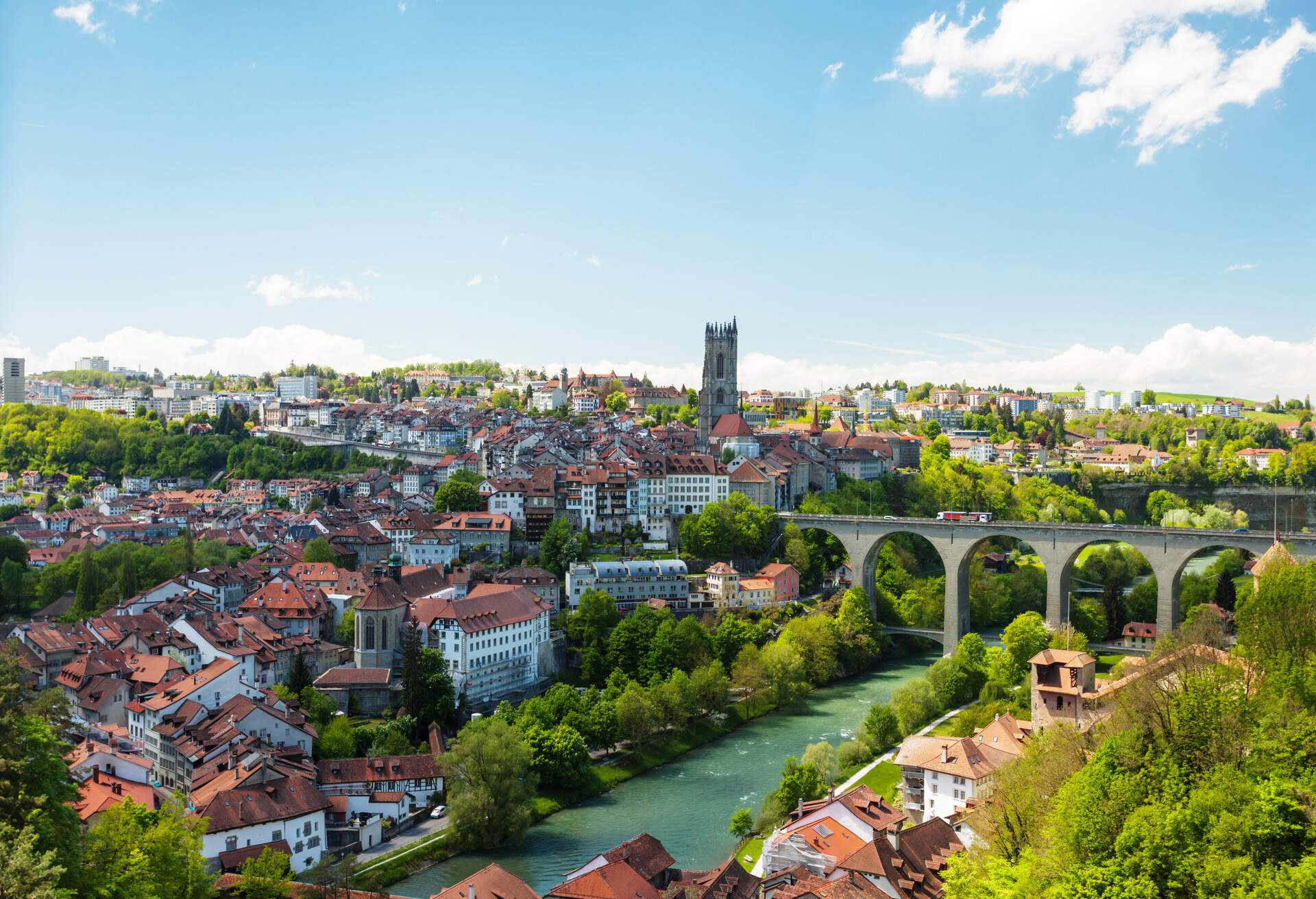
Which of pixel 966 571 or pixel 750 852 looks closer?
pixel 750 852

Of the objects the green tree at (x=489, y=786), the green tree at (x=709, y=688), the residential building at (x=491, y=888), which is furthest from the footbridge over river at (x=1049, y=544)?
the residential building at (x=491, y=888)

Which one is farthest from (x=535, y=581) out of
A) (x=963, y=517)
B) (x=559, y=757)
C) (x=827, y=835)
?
(x=827, y=835)

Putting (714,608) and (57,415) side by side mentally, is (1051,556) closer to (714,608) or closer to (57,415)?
(714,608)

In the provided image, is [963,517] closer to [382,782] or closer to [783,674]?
[783,674]

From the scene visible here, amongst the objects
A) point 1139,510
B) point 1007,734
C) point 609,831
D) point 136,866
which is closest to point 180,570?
point 609,831

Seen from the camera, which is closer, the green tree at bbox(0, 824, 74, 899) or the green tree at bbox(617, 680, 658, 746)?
the green tree at bbox(0, 824, 74, 899)

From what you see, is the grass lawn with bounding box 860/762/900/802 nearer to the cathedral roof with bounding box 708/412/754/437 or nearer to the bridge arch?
the bridge arch

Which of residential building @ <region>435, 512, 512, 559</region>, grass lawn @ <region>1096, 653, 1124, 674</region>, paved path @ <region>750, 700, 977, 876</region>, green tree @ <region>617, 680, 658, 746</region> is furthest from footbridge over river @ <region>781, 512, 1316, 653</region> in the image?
green tree @ <region>617, 680, 658, 746</region>
